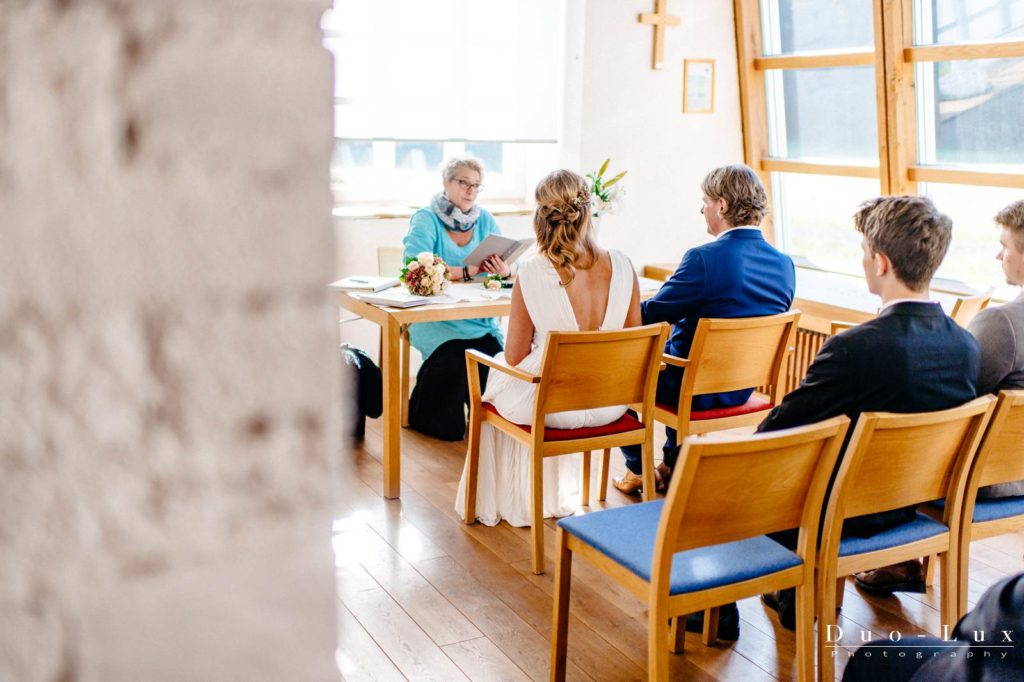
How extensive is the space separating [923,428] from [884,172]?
3.47 meters

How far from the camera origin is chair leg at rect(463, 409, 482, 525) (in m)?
3.56

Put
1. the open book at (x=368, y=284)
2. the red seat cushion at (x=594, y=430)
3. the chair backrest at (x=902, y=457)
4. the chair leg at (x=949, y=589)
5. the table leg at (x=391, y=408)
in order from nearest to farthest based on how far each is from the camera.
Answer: the chair backrest at (x=902, y=457) → the chair leg at (x=949, y=589) → the red seat cushion at (x=594, y=430) → the table leg at (x=391, y=408) → the open book at (x=368, y=284)

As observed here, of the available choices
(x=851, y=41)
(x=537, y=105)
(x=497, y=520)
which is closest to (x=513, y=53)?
(x=537, y=105)

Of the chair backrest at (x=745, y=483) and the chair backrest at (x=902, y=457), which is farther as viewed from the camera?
the chair backrest at (x=902, y=457)

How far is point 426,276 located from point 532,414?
3.04ft

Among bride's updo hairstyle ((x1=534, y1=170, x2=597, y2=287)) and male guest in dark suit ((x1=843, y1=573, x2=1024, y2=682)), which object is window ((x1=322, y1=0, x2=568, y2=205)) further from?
male guest in dark suit ((x1=843, y1=573, x2=1024, y2=682))

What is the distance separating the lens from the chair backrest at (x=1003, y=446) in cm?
247

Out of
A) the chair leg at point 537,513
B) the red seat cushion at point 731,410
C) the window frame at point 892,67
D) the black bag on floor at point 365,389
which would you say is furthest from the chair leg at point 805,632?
the window frame at point 892,67

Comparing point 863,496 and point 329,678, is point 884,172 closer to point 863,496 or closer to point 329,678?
point 863,496

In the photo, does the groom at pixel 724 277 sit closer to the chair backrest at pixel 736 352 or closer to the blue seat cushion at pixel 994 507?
the chair backrest at pixel 736 352

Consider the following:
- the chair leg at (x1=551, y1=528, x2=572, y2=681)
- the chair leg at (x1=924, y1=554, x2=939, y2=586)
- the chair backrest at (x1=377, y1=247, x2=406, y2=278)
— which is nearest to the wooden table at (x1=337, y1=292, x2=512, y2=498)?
the chair backrest at (x1=377, y1=247, x2=406, y2=278)

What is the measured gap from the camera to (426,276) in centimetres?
397

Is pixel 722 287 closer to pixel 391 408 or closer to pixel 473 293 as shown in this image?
pixel 473 293

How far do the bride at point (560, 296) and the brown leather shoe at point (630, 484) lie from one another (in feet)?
1.77
